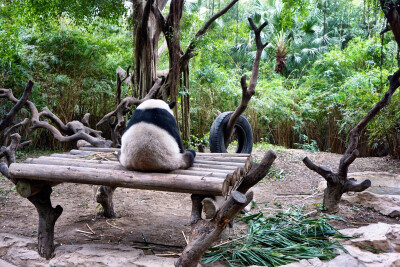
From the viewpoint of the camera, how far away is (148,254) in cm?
313

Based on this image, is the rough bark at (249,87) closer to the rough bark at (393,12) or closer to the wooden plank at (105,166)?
the rough bark at (393,12)

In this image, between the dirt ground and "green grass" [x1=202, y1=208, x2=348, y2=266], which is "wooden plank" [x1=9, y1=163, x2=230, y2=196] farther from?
the dirt ground

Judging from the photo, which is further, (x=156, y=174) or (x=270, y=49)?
(x=270, y=49)

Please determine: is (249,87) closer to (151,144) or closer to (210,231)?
(151,144)

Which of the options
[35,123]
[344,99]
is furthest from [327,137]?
[35,123]

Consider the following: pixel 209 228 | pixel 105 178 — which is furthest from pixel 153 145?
pixel 209 228

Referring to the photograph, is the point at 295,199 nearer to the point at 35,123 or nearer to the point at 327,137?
the point at 35,123

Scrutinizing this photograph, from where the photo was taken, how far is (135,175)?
2793 mm

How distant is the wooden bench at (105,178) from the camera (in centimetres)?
261

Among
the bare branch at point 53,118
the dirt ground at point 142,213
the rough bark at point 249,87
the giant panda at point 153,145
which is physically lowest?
the dirt ground at point 142,213

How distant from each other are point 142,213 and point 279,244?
199 cm

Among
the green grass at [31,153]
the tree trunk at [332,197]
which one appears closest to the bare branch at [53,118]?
the green grass at [31,153]

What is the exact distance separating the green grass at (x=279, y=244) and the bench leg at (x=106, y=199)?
158 cm

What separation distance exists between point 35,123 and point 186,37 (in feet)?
11.3
